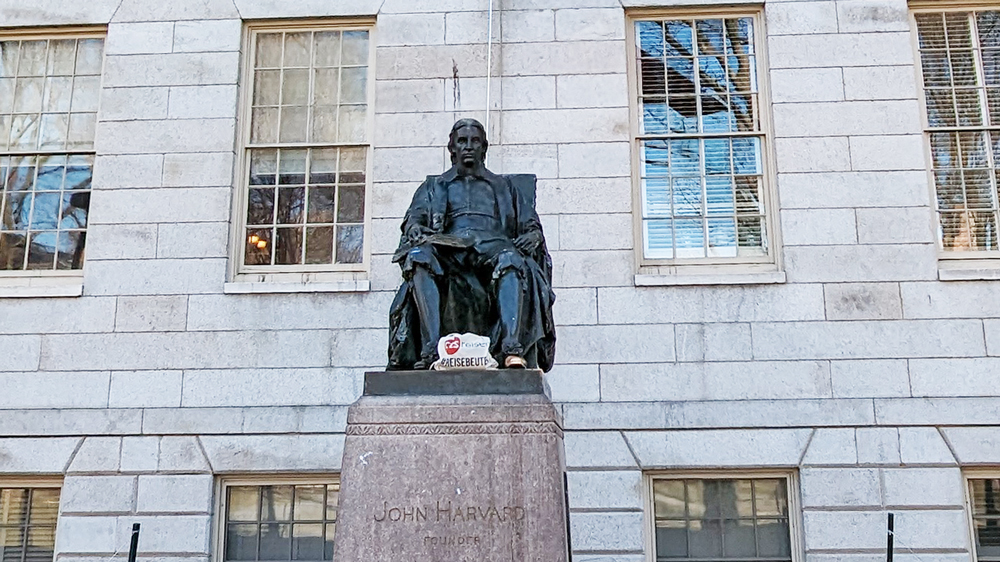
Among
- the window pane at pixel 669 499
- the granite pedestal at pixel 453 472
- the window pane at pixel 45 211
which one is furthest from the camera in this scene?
the window pane at pixel 45 211

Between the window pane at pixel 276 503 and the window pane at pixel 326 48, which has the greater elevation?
the window pane at pixel 326 48

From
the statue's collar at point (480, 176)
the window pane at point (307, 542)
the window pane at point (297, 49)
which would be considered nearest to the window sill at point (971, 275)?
the statue's collar at point (480, 176)

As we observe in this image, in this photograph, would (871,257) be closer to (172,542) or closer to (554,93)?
(554,93)

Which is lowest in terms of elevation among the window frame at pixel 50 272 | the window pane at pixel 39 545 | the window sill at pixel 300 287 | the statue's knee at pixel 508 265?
the window pane at pixel 39 545

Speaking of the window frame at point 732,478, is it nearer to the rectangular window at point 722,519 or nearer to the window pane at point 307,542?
the rectangular window at point 722,519

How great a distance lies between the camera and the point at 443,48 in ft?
31.5

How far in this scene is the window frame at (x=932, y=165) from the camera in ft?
29.3

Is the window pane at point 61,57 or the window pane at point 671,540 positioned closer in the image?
the window pane at point 671,540

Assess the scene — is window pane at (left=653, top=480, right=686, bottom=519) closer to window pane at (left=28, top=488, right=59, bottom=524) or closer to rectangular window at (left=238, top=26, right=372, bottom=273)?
rectangular window at (left=238, top=26, right=372, bottom=273)

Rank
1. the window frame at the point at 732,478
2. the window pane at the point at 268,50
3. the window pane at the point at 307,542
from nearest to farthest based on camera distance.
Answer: the window frame at the point at 732,478 → the window pane at the point at 307,542 → the window pane at the point at 268,50

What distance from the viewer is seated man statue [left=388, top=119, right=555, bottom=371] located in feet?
20.4

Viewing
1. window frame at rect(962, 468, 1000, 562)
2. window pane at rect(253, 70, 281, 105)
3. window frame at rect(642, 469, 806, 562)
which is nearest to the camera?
window frame at rect(962, 468, 1000, 562)

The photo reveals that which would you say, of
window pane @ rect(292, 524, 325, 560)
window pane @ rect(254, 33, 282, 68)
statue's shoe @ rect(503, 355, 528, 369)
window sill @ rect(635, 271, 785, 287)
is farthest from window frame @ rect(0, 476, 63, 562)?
window sill @ rect(635, 271, 785, 287)

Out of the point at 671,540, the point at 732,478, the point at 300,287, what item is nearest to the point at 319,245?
the point at 300,287
